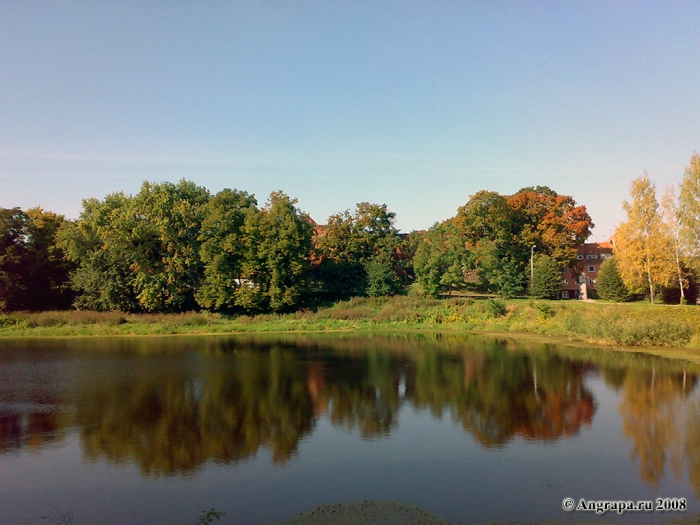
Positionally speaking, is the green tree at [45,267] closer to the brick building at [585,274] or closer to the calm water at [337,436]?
the calm water at [337,436]

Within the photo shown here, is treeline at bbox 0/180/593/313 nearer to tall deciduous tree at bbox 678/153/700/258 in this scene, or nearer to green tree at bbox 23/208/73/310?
green tree at bbox 23/208/73/310

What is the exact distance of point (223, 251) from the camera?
4047 centimetres

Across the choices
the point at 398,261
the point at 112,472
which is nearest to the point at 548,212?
the point at 398,261

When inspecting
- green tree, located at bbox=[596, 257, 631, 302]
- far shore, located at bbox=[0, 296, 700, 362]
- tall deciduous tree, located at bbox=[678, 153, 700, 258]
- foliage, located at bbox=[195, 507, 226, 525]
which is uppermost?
tall deciduous tree, located at bbox=[678, 153, 700, 258]

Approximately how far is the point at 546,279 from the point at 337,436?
37477mm

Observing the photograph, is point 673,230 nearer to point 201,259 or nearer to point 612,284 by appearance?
point 612,284

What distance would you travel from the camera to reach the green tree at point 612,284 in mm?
44781

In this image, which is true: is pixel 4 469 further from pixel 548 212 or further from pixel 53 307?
pixel 548 212

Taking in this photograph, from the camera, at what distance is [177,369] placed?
2134 cm

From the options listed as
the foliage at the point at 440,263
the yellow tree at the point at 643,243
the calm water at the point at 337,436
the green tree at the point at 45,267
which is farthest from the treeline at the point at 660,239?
the green tree at the point at 45,267

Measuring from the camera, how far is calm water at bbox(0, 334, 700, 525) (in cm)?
937

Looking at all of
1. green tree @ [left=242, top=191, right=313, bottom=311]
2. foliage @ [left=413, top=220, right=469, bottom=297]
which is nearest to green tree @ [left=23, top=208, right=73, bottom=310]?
green tree @ [left=242, top=191, right=313, bottom=311]

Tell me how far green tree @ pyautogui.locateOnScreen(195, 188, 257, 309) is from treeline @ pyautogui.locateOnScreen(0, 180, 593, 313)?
8 cm

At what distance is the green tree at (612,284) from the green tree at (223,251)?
3124cm
